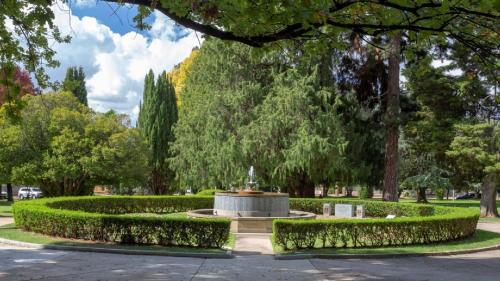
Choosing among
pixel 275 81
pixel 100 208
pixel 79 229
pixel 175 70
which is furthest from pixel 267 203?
pixel 175 70

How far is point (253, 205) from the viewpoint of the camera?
19.8 meters

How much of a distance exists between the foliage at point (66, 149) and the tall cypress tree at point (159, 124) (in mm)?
10207

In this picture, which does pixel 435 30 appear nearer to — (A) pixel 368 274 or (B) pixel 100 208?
(A) pixel 368 274

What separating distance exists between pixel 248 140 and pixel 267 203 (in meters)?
9.40

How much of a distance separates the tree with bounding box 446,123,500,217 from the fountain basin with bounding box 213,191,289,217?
12.1 metres

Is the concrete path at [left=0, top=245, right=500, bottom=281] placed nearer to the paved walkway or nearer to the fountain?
the paved walkway

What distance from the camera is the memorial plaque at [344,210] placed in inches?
1002

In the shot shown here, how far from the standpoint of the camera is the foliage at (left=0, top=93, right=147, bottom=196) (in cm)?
2988

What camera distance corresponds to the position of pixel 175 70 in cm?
6681

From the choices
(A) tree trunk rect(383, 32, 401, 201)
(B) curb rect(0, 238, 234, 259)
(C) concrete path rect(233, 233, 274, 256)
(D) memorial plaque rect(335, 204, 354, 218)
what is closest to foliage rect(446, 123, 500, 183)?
(A) tree trunk rect(383, 32, 401, 201)

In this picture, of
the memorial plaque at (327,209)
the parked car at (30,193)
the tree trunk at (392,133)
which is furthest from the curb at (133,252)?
the parked car at (30,193)

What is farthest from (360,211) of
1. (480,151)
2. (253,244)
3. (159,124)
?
(159,124)

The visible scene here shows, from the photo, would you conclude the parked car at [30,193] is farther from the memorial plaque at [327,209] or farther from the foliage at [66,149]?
the memorial plaque at [327,209]

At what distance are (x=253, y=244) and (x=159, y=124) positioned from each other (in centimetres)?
3173
